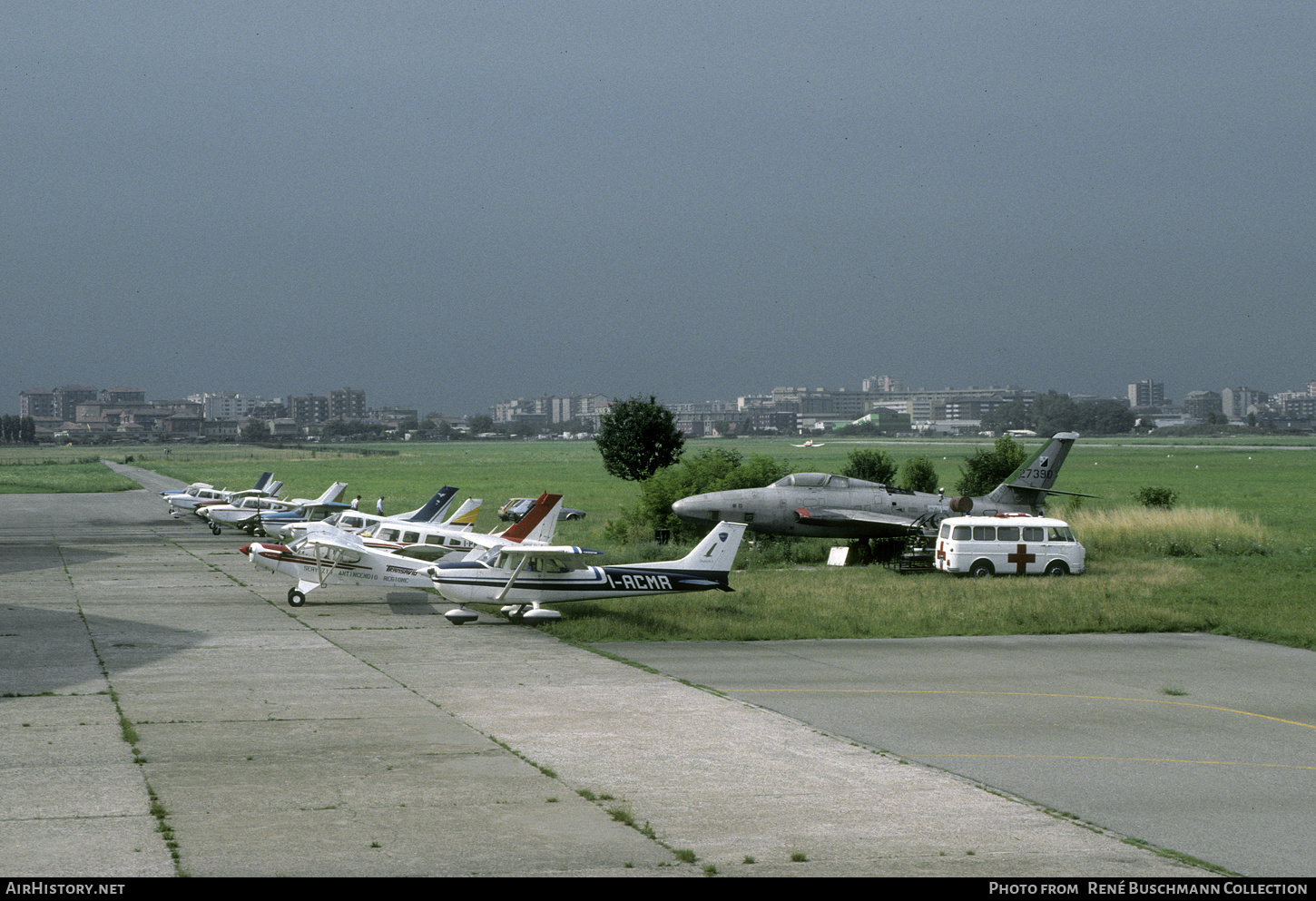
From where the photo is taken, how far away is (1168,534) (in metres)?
42.3

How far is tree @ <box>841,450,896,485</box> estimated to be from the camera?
47.9m

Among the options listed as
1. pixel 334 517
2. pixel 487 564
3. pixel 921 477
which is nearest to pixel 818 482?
pixel 921 477

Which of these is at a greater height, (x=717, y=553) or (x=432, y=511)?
(x=432, y=511)

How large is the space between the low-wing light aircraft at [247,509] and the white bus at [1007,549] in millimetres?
28462

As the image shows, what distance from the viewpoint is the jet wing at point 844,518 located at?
1537 inches

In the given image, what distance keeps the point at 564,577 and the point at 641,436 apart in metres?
28.9

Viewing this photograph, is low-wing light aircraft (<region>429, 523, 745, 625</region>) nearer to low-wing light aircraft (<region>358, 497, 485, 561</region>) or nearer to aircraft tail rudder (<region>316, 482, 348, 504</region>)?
low-wing light aircraft (<region>358, 497, 485, 561</region>)

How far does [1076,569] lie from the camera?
3428 cm

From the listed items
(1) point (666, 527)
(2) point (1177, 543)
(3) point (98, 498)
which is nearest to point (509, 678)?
(1) point (666, 527)

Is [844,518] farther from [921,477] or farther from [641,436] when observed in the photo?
[641,436]

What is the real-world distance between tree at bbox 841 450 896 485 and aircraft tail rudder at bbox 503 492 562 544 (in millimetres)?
20197

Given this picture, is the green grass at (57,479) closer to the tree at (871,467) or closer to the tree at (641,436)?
the tree at (641,436)
